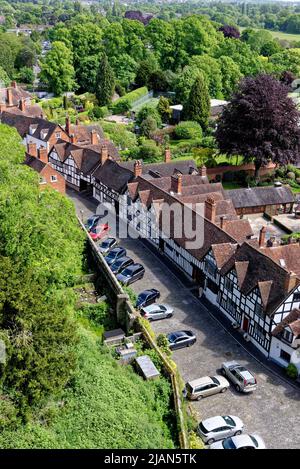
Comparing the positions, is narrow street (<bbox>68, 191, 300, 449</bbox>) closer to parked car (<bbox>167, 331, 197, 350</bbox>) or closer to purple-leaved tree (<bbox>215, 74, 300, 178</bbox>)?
parked car (<bbox>167, 331, 197, 350</bbox>)

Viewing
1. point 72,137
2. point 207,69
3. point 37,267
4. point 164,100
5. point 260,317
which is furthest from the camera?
point 207,69

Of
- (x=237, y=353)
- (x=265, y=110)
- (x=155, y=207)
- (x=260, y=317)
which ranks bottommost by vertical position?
(x=237, y=353)

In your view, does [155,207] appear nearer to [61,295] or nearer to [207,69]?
[61,295]

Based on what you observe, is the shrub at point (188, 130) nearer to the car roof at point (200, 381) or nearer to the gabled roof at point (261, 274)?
the gabled roof at point (261, 274)

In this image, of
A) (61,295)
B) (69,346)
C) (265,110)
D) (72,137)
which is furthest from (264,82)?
(69,346)

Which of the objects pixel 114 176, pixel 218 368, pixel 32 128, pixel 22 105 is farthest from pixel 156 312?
pixel 22 105

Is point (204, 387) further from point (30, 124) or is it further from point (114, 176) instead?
point (30, 124)
